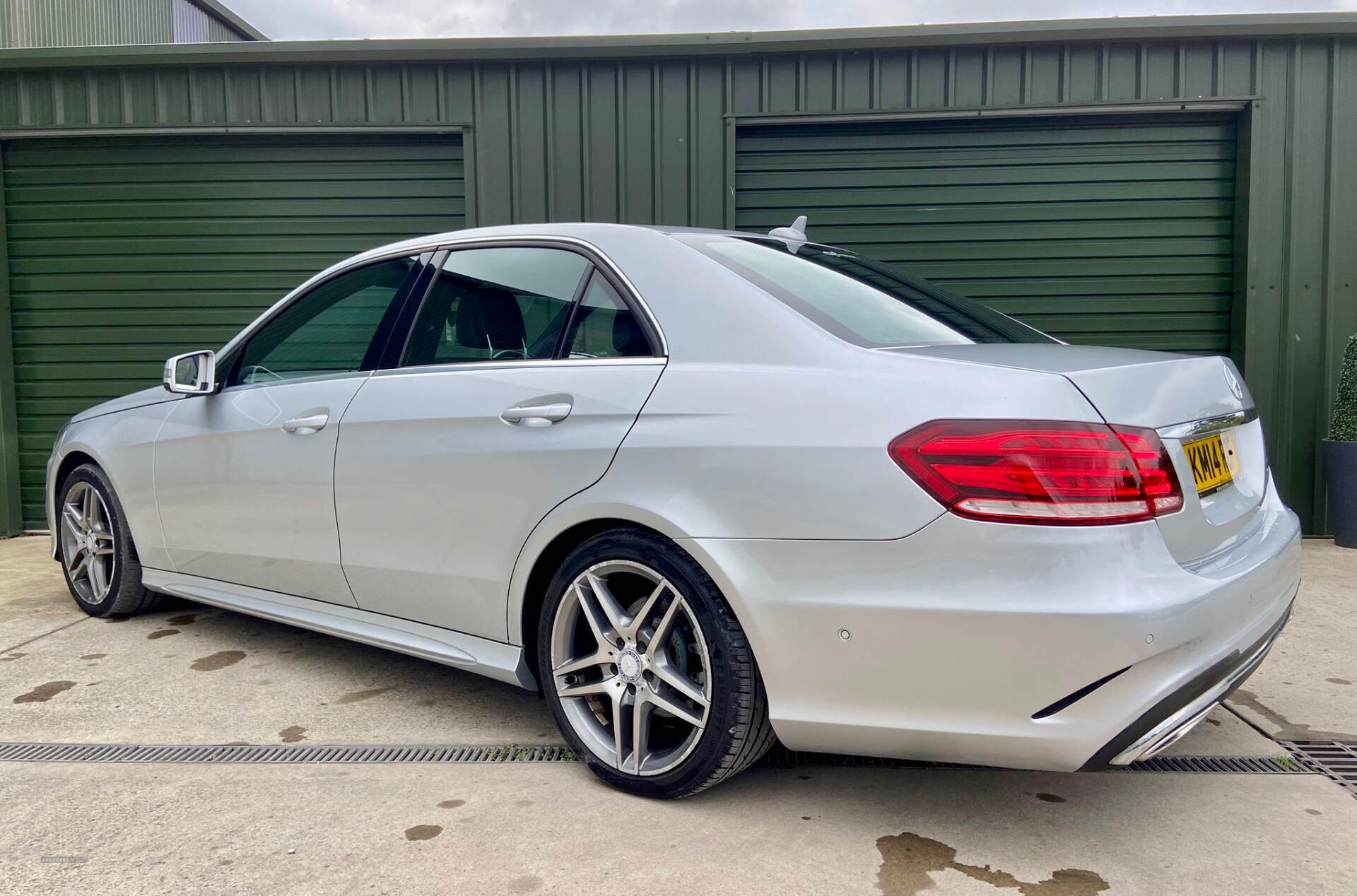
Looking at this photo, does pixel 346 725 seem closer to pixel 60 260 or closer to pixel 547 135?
pixel 547 135

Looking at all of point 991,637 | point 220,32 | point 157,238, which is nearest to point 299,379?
point 991,637

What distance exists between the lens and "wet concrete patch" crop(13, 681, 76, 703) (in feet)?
10.7

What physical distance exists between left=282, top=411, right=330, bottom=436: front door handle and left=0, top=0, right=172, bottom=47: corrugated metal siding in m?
8.60

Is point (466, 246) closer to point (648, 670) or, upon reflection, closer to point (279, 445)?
point (279, 445)

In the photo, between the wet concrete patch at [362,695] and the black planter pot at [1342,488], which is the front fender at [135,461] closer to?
the wet concrete patch at [362,695]

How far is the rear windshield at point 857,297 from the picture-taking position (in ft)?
7.73

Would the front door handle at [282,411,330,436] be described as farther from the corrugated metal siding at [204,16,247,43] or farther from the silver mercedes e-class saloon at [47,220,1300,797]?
the corrugated metal siding at [204,16,247,43]

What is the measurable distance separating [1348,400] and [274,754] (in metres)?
6.00

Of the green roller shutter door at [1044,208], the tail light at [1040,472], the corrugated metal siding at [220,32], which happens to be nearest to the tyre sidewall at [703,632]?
the tail light at [1040,472]

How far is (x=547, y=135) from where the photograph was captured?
6434mm

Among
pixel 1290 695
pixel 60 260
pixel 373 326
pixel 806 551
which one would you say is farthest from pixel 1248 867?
pixel 60 260

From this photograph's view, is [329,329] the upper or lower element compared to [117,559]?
upper

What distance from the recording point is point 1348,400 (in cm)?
581

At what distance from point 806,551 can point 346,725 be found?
67.5 inches
